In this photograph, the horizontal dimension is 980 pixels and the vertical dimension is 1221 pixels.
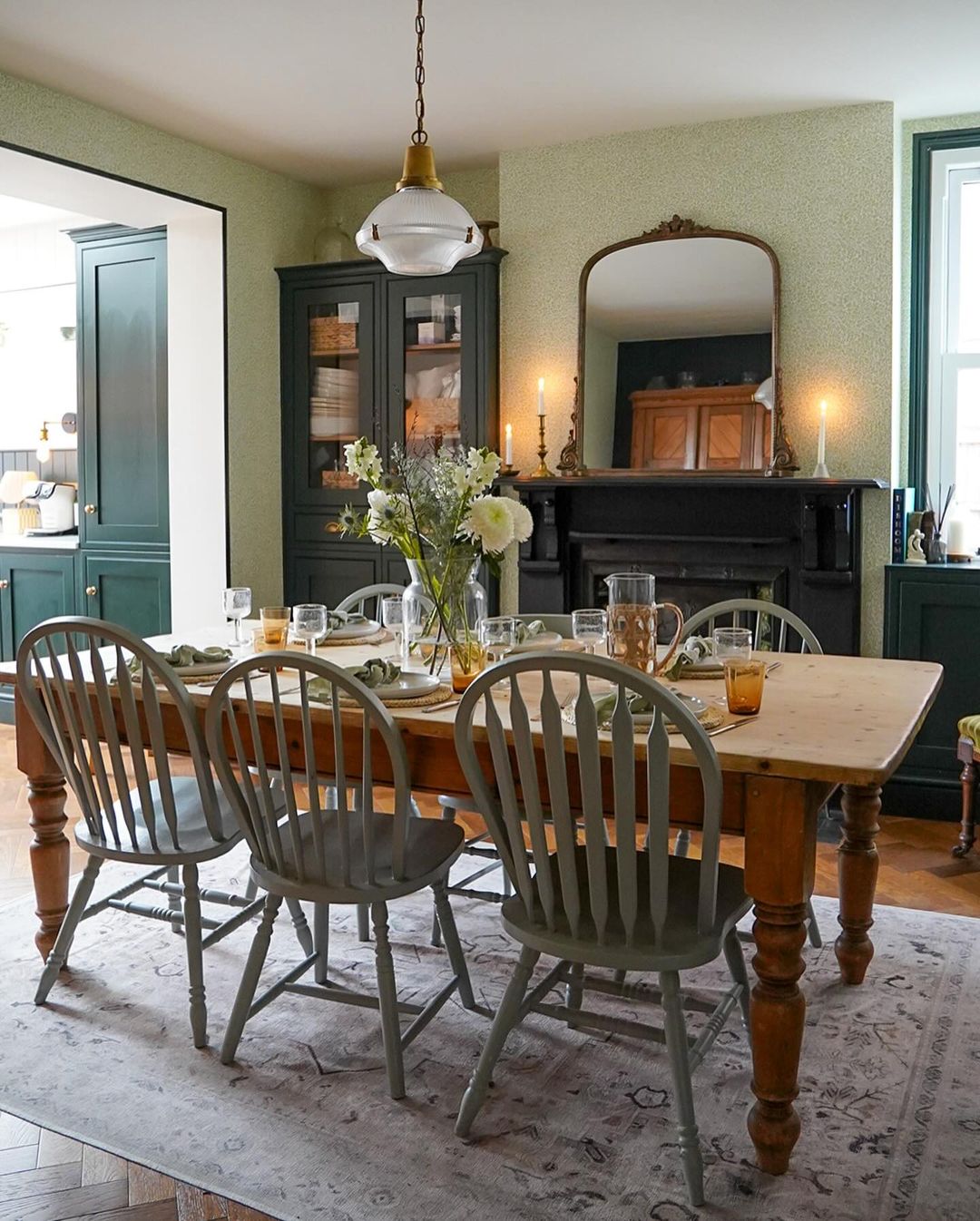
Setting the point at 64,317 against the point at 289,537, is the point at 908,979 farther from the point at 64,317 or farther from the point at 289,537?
the point at 64,317

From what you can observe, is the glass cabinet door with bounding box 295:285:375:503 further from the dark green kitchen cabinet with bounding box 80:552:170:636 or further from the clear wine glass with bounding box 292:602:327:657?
the clear wine glass with bounding box 292:602:327:657

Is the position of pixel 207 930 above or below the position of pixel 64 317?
below

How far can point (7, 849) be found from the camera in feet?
12.6

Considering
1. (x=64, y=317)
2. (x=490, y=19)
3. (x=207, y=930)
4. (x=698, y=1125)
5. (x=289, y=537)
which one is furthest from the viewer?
(x=64, y=317)

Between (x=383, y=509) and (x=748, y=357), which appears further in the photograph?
(x=748, y=357)

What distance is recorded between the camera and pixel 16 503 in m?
6.51

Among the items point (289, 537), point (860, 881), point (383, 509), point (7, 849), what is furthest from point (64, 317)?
point (860, 881)

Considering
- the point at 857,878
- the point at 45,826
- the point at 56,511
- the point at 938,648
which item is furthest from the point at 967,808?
the point at 56,511

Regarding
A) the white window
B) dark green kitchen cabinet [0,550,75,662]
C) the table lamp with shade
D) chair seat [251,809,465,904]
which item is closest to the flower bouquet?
chair seat [251,809,465,904]

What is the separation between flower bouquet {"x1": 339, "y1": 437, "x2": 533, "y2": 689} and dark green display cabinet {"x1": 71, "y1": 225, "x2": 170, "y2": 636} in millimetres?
2684

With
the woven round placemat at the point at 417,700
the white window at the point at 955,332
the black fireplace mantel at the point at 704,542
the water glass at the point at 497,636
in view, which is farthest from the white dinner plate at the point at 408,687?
the white window at the point at 955,332

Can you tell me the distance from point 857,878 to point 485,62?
2756mm

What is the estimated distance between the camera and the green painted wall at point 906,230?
4.32m

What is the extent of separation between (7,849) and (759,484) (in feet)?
9.44
